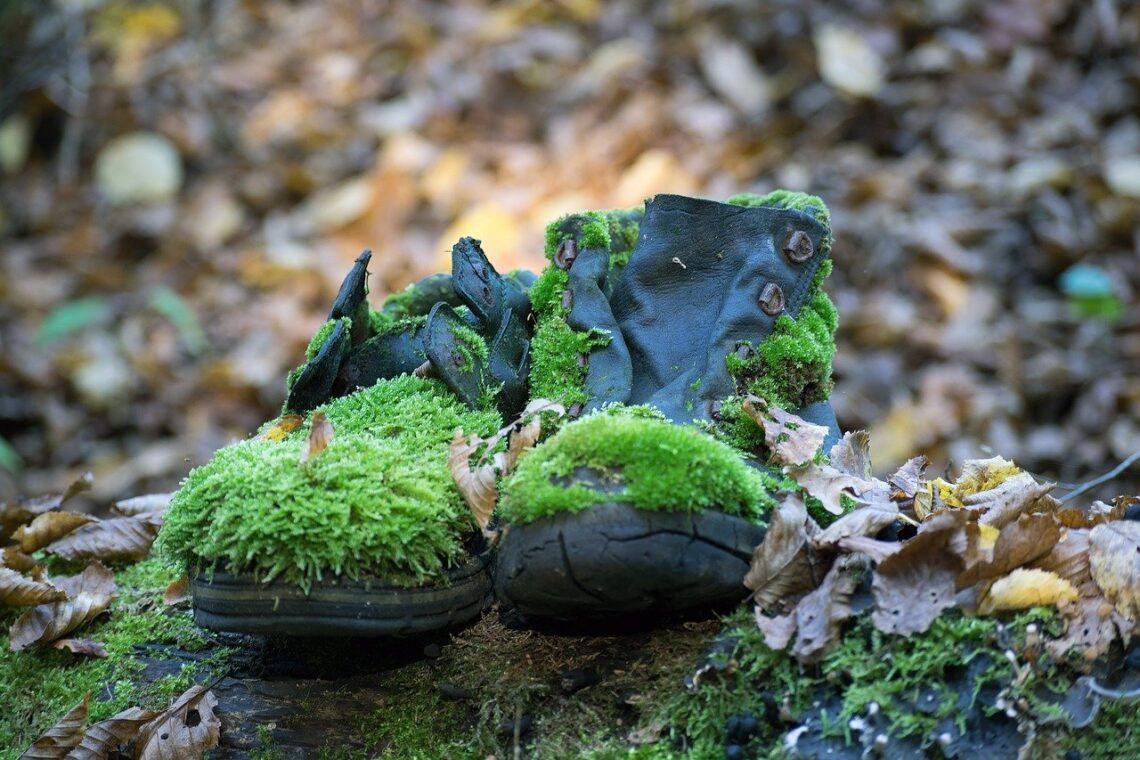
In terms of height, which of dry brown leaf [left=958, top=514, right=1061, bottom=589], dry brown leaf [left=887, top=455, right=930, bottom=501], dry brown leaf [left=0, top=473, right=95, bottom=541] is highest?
dry brown leaf [left=0, top=473, right=95, bottom=541]

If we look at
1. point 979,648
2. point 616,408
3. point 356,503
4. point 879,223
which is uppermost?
point 356,503

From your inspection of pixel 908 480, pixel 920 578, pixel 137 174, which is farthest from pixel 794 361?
pixel 137 174

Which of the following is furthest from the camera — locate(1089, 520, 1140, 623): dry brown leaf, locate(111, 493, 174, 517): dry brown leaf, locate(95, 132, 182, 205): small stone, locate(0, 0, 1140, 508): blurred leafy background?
locate(95, 132, 182, 205): small stone

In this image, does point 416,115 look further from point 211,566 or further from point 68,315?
point 211,566

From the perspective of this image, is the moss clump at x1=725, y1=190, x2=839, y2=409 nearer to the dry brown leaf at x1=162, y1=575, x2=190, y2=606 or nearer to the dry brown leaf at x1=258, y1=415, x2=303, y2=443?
the dry brown leaf at x1=258, y1=415, x2=303, y2=443

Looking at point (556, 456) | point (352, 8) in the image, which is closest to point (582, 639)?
point (556, 456)

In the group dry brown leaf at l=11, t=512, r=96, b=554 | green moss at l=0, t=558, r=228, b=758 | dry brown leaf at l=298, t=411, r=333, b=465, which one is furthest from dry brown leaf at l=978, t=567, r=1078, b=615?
dry brown leaf at l=11, t=512, r=96, b=554
